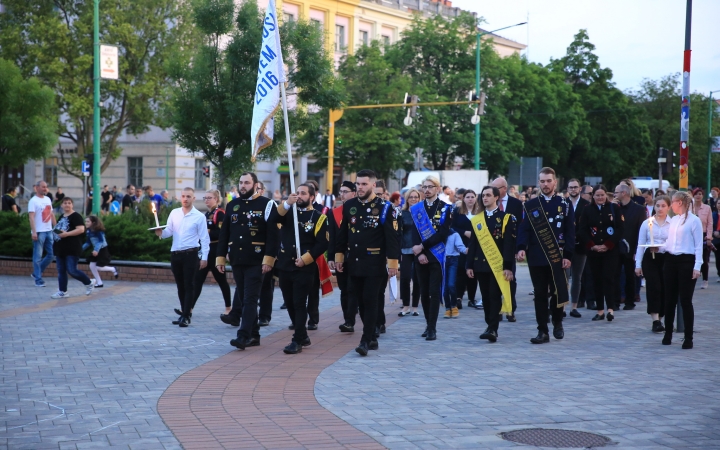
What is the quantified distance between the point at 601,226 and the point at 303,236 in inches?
203

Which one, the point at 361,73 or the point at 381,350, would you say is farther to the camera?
the point at 361,73

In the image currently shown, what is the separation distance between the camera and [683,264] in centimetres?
1075

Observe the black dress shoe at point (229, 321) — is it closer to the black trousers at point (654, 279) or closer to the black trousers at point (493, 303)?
the black trousers at point (493, 303)

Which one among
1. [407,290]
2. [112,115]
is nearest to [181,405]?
[407,290]

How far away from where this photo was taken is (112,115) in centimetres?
4125

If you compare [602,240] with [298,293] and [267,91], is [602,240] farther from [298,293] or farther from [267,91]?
[267,91]

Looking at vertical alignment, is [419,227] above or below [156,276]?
above

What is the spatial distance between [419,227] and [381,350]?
Result: 74.5 inches

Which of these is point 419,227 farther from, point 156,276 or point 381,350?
point 156,276

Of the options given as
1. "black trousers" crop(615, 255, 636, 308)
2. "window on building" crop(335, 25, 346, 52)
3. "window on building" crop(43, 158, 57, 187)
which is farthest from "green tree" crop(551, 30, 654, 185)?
"black trousers" crop(615, 255, 636, 308)

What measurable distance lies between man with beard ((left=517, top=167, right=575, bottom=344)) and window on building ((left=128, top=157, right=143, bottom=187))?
3967 cm

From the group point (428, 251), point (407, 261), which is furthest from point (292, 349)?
point (407, 261)

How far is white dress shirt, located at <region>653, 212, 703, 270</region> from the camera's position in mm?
10719

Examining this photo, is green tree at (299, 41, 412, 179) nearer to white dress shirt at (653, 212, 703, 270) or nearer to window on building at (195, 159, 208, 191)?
window on building at (195, 159, 208, 191)
